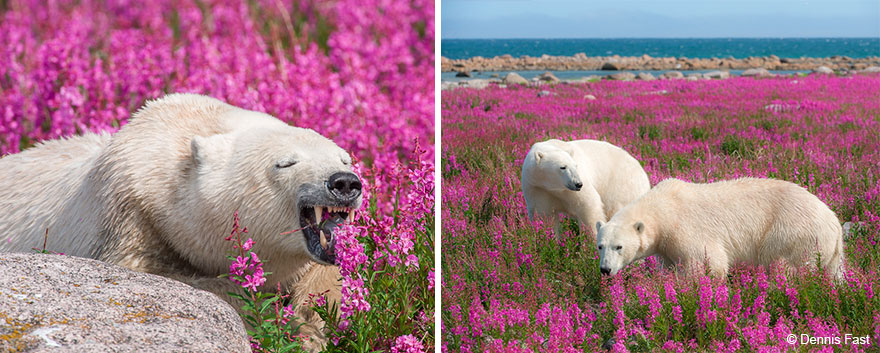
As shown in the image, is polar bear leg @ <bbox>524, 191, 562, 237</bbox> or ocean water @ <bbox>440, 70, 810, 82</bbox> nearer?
ocean water @ <bbox>440, 70, 810, 82</bbox>

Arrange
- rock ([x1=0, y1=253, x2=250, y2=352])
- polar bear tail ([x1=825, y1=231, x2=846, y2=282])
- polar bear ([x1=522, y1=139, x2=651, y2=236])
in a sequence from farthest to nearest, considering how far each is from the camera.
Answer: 1. polar bear ([x1=522, y1=139, x2=651, y2=236])
2. polar bear tail ([x1=825, y1=231, x2=846, y2=282])
3. rock ([x1=0, y1=253, x2=250, y2=352])

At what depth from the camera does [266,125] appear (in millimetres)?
3998

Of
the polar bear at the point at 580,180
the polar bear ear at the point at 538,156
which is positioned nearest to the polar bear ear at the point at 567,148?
the polar bear at the point at 580,180

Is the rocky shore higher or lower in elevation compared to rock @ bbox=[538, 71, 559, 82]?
higher

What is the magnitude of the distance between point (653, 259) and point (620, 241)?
0.21m

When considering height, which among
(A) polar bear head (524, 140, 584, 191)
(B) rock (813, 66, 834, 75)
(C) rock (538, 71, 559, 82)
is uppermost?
(B) rock (813, 66, 834, 75)

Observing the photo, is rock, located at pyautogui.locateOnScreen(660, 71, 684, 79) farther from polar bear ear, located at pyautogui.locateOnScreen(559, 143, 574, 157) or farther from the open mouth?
the open mouth

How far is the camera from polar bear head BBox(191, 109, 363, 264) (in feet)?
11.2

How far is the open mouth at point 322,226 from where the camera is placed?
134 inches

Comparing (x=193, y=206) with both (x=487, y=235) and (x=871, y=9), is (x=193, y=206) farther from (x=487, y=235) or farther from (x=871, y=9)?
(x=871, y=9)

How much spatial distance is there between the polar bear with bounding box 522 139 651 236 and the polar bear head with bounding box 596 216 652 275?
0.18 m

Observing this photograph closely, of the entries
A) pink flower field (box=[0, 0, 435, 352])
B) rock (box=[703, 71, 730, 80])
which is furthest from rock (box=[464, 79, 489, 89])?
rock (box=[703, 71, 730, 80])

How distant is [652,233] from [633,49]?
2.76 feet

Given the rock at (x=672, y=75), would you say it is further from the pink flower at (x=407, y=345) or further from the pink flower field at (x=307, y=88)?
the pink flower at (x=407, y=345)
